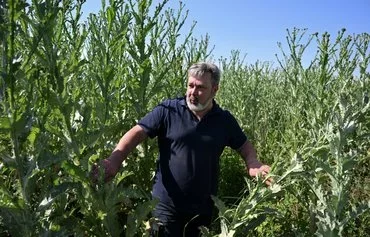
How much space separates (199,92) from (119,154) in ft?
2.33

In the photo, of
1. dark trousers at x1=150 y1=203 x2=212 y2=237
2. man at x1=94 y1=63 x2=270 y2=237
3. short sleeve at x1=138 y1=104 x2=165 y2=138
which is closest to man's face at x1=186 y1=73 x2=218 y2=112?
man at x1=94 y1=63 x2=270 y2=237

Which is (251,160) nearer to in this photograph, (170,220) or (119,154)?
(170,220)

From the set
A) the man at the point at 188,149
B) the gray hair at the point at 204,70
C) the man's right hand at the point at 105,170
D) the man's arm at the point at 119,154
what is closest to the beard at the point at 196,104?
the man at the point at 188,149

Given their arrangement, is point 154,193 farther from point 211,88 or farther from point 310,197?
point 310,197

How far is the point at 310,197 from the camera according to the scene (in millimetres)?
3830

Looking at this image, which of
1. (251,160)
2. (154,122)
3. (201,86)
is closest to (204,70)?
(201,86)

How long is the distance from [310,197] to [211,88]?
1.44m

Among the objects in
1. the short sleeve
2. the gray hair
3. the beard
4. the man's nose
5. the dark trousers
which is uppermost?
the gray hair

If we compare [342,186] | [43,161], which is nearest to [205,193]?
[342,186]

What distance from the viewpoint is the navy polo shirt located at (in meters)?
3.08

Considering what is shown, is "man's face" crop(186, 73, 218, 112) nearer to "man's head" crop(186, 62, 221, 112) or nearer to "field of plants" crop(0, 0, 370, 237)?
"man's head" crop(186, 62, 221, 112)

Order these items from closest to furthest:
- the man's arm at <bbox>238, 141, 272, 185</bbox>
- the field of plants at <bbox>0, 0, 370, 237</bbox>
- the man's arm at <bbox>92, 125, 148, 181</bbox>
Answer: the field of plants at <bbox>0, 0, 370, 237</bbox> < the man's arm at <bbox>92, 125, 148, 181</bbox> < the man's arm at <bbox>238, 141, 272, 185</bbox>

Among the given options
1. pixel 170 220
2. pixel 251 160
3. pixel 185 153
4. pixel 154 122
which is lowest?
pixel 170 220

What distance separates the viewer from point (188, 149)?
3076mm
